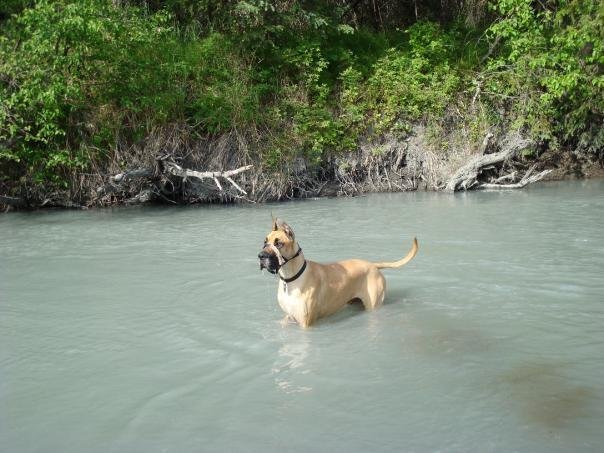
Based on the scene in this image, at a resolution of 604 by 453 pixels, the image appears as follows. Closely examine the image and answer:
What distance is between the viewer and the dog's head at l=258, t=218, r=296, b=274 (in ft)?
18.1

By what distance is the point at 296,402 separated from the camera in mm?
4457

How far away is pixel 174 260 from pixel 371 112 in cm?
912

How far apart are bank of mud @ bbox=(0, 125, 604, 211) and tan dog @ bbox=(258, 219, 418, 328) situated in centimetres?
784

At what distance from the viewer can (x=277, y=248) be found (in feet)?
18.4

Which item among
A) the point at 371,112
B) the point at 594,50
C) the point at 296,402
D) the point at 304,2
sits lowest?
the point at 296,402

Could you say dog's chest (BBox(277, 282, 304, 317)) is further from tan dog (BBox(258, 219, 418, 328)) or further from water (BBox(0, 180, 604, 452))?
water (BBox(0, 180, 604, 452))

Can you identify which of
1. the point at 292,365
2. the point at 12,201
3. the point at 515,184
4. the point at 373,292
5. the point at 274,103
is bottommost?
the point at 292,365

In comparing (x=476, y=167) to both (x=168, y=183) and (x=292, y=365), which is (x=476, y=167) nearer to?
(x=168, y=183)

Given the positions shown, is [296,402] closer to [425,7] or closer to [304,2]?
[304,2]

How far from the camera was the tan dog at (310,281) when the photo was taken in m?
5.66

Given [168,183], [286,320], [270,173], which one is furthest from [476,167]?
[286,320]

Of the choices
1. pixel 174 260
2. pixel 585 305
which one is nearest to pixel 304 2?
pixel 174 260

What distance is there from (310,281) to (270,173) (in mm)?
9599

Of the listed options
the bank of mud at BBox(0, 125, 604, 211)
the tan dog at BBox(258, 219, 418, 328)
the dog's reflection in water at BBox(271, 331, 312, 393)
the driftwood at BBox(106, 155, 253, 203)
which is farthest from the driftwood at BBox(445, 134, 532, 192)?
the dog's reflection in water at BBox(271, 331, 312, 393)
